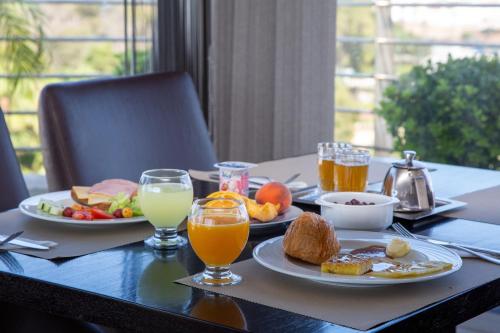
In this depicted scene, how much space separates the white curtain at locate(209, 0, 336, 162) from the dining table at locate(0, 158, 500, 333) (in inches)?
87.0

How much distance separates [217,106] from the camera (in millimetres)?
4031

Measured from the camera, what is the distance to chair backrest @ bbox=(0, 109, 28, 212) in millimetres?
2072

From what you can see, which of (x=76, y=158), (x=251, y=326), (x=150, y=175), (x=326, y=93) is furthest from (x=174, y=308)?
(x=326, y=93)

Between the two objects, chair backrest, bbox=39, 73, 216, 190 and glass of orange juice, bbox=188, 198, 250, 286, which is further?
chair backrest, bbox=39, 73, 216, 190

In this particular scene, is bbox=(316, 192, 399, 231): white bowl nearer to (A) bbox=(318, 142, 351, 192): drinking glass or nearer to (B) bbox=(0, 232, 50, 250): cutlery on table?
(A) bbox=(318, 142, 351, 192): drinking glass

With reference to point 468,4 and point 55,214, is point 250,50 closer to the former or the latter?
point 468,4

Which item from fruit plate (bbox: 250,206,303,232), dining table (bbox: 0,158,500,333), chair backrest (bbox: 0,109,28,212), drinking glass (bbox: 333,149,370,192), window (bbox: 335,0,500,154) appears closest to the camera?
dining table (bbox: 0,158,500,333)

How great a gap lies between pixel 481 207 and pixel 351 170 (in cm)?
28

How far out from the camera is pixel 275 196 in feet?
5.80

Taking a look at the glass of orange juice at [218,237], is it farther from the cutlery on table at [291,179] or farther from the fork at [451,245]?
the cutlery on table at [291,179]

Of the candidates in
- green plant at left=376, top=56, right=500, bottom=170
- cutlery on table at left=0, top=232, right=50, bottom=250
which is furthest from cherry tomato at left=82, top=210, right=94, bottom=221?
green plant at left=376, top=56, right=500, bottom=170

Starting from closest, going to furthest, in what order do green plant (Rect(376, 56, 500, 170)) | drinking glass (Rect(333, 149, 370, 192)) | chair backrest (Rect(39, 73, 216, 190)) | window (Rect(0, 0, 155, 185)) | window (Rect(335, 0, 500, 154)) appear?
drinking glass (Rect(333, 149, 370, 192)), chair backrest (Rect(39, 73, 216, 190)), window (Rect(0, 0, 155, 185)), green plant (Rect(376, 56, 500, 170)), window (Rect(335, 0, 500, 154))

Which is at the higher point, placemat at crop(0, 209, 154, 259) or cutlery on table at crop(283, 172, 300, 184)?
cutlery on table at crop(283, 172, 300, 184)

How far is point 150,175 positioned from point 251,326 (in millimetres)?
563
